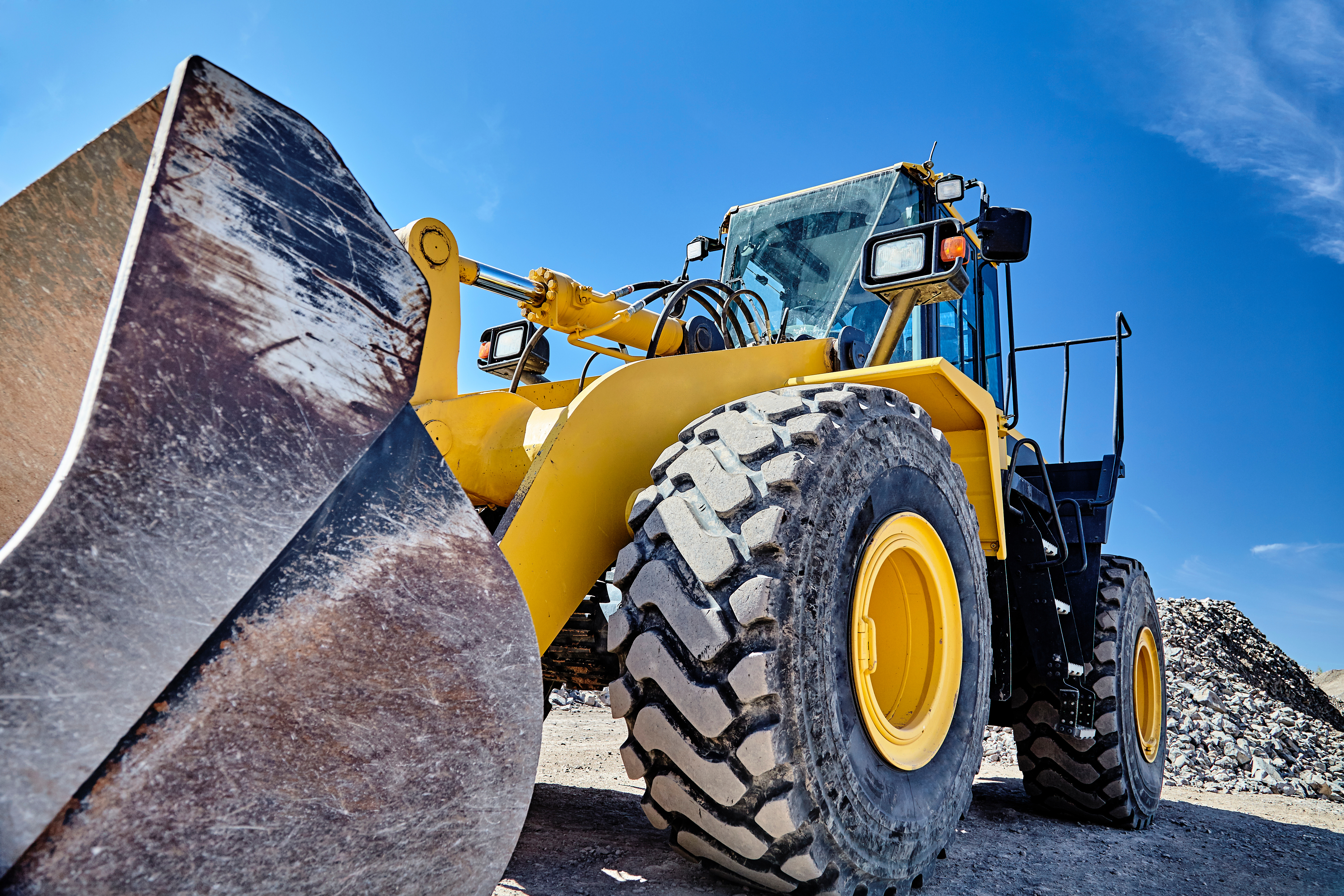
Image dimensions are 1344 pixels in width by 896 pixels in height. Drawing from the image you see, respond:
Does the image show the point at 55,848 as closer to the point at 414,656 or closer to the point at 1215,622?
the point at 414,656

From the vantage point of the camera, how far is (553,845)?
2.84m

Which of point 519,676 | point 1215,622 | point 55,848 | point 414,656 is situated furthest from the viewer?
point 1215,622

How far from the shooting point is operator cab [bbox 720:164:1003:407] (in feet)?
13.1

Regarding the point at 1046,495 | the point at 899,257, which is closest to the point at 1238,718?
the point at 1046,495

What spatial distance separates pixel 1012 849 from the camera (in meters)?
3.75

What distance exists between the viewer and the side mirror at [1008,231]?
3174 mm

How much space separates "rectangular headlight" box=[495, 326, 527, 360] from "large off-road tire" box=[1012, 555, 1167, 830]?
10.4 ft

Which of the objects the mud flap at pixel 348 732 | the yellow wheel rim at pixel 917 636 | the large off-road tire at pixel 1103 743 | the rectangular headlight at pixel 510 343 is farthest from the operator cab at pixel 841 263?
the mud flap at pixel 348 732

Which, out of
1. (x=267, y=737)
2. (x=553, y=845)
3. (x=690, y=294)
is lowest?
(x=553, y=845)

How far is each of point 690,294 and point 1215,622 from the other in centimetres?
1156

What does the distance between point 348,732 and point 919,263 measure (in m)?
2.40

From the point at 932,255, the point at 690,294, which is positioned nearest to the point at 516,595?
the point at 932,255

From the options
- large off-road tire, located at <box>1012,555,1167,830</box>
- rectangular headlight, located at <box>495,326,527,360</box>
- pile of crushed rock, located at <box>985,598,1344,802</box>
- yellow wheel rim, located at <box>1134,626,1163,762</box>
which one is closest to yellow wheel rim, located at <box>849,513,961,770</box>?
rectangular headlight, located at <box>495,326,527,360</box>

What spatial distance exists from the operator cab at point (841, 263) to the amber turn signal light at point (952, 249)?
88cm
